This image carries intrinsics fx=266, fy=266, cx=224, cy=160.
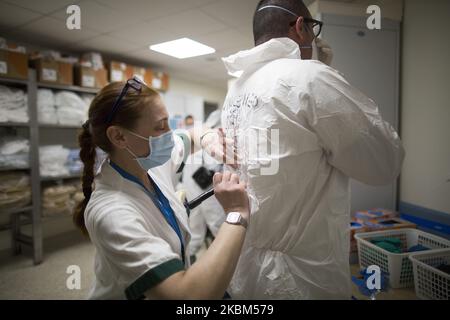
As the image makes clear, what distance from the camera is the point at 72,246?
3.02 m

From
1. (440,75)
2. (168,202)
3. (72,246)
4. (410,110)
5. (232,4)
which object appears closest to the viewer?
(168,202)

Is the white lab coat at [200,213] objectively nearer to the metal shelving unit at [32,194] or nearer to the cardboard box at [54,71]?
the metal shelving unit at [32,194]

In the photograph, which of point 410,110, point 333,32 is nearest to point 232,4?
point 333,32

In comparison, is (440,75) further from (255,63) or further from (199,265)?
(199,265)

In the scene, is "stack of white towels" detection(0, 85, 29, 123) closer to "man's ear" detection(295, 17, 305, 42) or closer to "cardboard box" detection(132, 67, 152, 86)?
"cardboard box" detection(132, 67, 152, 86)

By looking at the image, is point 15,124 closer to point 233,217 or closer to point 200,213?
point 200,213

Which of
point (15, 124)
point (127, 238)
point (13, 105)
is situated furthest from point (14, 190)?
point (127, 238)

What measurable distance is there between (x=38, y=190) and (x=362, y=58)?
3.02 meters

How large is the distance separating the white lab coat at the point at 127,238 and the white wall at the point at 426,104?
101 cm

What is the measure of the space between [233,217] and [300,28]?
0.69 metres

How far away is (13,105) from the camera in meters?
2.45

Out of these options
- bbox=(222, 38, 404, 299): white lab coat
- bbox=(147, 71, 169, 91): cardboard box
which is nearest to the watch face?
bbox=(222, 38, 404, 299): white lab coat

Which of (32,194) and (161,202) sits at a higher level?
(161,202)

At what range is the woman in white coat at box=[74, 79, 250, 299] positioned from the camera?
1.98 feet
